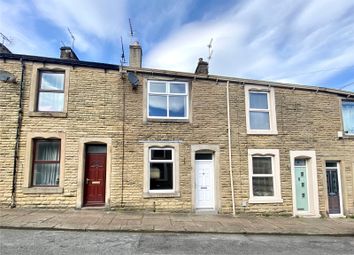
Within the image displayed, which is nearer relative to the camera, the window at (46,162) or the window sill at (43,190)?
the window sill at (43,190)

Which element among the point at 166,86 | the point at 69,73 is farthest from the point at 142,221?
the point at 69,73

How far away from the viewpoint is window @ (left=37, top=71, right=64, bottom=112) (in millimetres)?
11281

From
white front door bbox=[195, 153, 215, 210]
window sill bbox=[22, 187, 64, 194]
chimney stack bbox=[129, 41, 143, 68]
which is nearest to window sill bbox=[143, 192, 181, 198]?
white front door bbox=[195, 153, 215, 210]

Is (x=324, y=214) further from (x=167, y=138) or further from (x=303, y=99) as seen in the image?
(x=167, y=138)

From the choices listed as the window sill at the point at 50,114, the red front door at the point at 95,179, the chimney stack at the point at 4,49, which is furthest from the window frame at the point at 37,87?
the red front door at the point at 95,179

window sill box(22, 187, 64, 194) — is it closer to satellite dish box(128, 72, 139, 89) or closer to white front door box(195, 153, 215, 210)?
satellite dish box(128, 72, 139, 89)

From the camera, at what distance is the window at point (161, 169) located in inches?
448

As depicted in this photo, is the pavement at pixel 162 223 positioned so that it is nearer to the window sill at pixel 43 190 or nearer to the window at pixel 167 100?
the window sill at pixel 43 190

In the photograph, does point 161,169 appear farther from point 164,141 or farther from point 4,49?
point 4,49

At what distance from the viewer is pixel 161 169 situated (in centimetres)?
1149

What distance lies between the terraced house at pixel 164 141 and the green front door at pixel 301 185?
0.14 ft

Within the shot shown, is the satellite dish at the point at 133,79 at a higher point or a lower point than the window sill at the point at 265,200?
higher

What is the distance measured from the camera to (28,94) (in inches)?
436

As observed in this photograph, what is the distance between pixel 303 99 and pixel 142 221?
8906 millimetres
